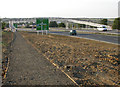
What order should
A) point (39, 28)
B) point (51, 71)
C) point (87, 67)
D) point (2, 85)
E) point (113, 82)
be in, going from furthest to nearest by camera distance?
point (39, 28) → point (87, 67) → point (51, 71) → point (113, 82) → point (2, 85)

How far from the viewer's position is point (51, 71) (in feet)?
29.5

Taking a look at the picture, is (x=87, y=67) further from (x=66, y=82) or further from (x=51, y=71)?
(x=66, y=82)

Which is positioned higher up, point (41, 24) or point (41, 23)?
point (41, 23)

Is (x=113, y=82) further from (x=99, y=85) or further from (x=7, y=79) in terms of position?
(x=7, y=79)

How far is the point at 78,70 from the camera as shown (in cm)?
940

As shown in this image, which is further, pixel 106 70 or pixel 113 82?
pixel 106 70

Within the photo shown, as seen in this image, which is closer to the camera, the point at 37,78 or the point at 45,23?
the point at 37,78

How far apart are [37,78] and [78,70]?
2.56 m

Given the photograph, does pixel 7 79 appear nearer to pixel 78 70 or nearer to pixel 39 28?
pixel 78 70

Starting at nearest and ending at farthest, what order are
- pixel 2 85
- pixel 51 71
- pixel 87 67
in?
1. pixel 2 85
2. pixel 51 71
3. pixel 87 67

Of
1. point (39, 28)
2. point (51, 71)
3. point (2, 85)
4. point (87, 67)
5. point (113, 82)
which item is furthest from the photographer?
point (39, 28)

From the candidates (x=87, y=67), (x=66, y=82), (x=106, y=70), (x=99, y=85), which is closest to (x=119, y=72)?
(x=106, y=70)

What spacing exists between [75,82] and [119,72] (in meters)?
3.28

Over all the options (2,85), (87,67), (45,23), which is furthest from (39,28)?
(2,85)
